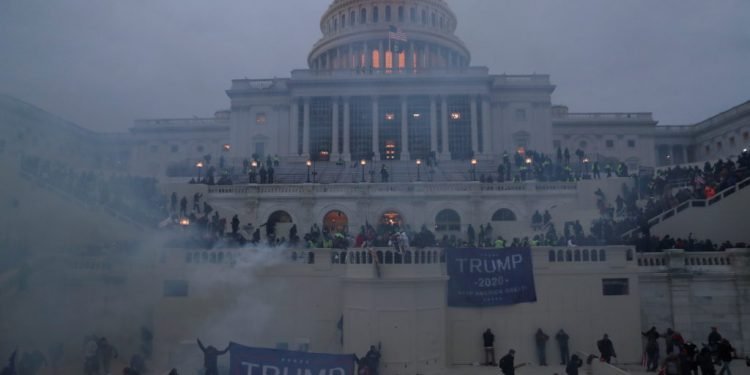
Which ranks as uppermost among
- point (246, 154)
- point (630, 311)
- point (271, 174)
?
point (246, 154)

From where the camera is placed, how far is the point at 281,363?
12.6m

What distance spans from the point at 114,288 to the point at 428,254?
1131 cm

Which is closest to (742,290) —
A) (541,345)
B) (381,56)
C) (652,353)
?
(652,353)

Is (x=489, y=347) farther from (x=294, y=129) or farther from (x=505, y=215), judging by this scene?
(x=294, y=129)

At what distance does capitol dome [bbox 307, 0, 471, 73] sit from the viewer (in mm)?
78938

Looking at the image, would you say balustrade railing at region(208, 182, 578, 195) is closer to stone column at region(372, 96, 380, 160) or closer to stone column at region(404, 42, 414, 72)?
stone column at region(372, 96, 380, 160)

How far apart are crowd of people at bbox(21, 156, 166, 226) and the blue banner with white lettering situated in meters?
16.1

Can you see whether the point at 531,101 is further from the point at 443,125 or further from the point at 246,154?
the point at 246,154

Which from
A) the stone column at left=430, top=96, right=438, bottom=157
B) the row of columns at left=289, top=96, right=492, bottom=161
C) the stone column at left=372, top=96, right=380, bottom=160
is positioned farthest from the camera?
the stone column at left=372, top=96, right=380, bottom=160

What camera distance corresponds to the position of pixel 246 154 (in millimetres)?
64125

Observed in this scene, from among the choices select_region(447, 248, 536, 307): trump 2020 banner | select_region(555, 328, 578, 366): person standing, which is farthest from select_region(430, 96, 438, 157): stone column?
select_region(555, 328, 578, 366): person standing

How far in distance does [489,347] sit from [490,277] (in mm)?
2328

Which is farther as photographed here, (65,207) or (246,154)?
(246,154)

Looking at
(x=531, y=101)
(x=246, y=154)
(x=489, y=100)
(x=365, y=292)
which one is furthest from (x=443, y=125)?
(x=365, y=292)
